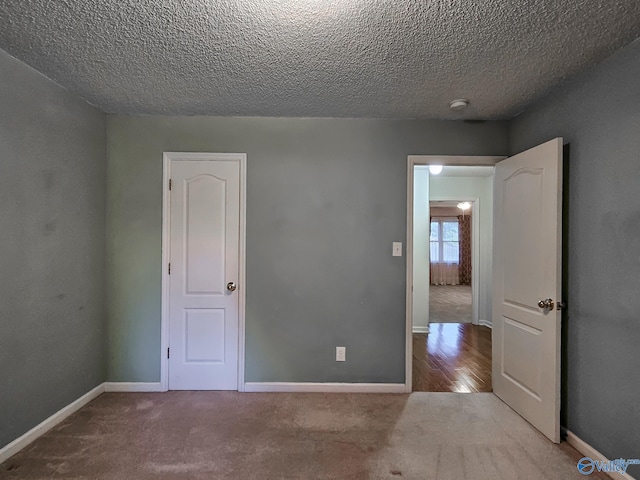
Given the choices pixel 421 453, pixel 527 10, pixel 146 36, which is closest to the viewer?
pixel 527 10

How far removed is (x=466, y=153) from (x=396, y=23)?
163cm

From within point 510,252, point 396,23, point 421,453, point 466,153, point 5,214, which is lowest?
point 421,453

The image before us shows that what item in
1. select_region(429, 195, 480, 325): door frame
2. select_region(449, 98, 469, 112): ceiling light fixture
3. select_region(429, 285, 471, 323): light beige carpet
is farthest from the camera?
select_region(429, 285, 471, 323): light beige carpet

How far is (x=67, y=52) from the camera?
6.15 ft

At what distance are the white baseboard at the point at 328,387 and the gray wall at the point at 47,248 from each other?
4.45 feet

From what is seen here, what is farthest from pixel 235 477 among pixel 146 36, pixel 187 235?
pixel 146 36

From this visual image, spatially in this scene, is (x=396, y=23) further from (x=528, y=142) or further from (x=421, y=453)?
(x=421, y=453)

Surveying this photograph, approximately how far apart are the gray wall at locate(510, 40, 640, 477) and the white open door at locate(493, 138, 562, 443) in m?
0.13

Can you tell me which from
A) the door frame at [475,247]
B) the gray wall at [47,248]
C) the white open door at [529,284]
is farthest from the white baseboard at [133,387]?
the door frame at [475,247]

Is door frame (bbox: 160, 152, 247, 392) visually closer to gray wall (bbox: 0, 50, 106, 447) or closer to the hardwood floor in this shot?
gray wall (bbox: 0, 50, 106, 447)

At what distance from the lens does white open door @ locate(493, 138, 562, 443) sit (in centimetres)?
212

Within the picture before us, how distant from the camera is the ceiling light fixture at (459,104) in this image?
96.1 inches

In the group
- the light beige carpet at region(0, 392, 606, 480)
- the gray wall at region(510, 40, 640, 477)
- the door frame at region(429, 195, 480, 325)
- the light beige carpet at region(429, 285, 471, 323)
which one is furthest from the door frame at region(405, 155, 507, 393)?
the light beige carpet at region(429, 285, 471, 323)

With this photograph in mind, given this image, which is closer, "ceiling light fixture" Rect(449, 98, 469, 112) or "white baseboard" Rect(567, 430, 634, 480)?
"white baseboard" Rect(567, 430, 634, 480)
